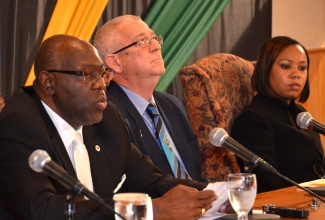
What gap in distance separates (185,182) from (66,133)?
62 cm

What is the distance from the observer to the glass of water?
228 centimetres

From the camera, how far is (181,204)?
2.39 metres

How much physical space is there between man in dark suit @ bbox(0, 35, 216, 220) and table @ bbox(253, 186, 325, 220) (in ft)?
0.88

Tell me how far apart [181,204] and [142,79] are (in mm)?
1281

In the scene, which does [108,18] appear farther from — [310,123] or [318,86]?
[310,123]

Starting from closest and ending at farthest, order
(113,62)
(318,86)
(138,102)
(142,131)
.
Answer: (142,131) < (138,102) < (113,62) < (318,86)

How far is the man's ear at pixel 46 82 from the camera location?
8.43ft

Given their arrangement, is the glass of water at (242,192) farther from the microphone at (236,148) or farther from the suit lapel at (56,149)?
the suit lapel at (56,149)

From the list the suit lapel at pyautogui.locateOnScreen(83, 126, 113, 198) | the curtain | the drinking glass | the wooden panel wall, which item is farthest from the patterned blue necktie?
the wooden panel wall

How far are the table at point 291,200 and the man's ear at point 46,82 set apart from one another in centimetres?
86

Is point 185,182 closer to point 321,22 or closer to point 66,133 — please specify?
point 66,133

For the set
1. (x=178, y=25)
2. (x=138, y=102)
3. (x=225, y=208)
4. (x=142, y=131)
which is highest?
(x=178, y=25)

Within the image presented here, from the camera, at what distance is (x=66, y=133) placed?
2576 millimetres

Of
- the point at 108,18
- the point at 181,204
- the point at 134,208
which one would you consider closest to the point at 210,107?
the point at 108,18
